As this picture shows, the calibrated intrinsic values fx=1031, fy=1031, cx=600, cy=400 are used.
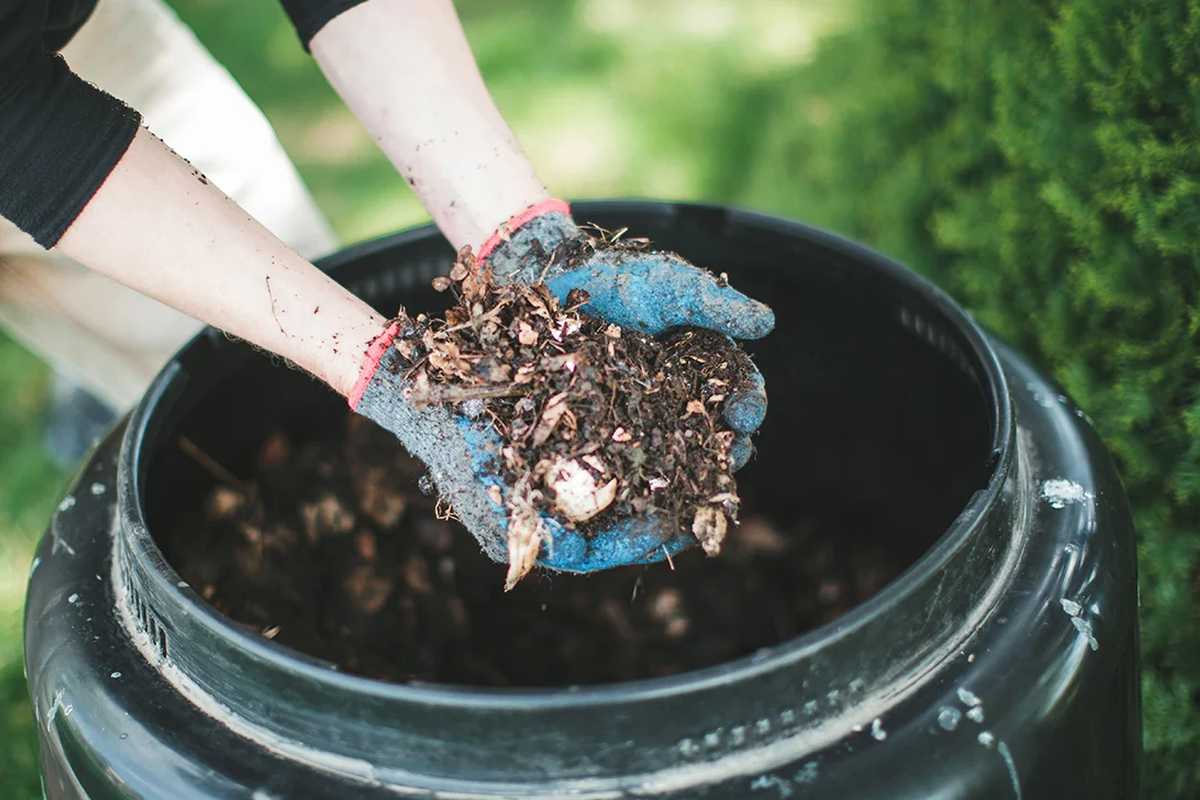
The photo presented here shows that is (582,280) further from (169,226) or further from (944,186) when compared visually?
(944,186)

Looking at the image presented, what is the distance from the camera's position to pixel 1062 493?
3.86ft

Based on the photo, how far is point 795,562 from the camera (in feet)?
6.00

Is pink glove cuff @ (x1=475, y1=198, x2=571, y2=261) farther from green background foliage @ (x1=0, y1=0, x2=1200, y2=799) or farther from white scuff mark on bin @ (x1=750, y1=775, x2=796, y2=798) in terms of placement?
green background foliage @ (x1=0, y1=0, x2=1200, y2=799)

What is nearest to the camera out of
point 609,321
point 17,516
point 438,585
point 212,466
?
point 609,321

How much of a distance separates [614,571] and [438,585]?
321 mm

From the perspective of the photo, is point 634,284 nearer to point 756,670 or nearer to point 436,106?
point 436,106

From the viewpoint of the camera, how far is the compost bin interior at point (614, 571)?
142 cm

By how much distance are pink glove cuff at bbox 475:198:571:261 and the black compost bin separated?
241mm

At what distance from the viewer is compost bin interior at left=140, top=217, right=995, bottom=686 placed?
142 centimetres

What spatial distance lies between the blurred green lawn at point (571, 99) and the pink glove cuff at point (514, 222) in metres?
1.79

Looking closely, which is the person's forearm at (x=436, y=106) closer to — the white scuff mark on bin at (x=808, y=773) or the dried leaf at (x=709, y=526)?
the dried leaf at (x=709, y=526)

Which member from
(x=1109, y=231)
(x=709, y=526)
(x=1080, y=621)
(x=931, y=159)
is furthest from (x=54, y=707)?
(x=931, y=159)

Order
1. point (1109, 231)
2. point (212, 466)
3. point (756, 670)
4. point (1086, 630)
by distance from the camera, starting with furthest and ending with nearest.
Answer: point (1109, 231) → point (212, 466) → point (1086, 630) → point (756, 670)

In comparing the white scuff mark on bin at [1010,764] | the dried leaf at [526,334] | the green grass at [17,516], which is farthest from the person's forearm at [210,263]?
the green grass at [17,516]
